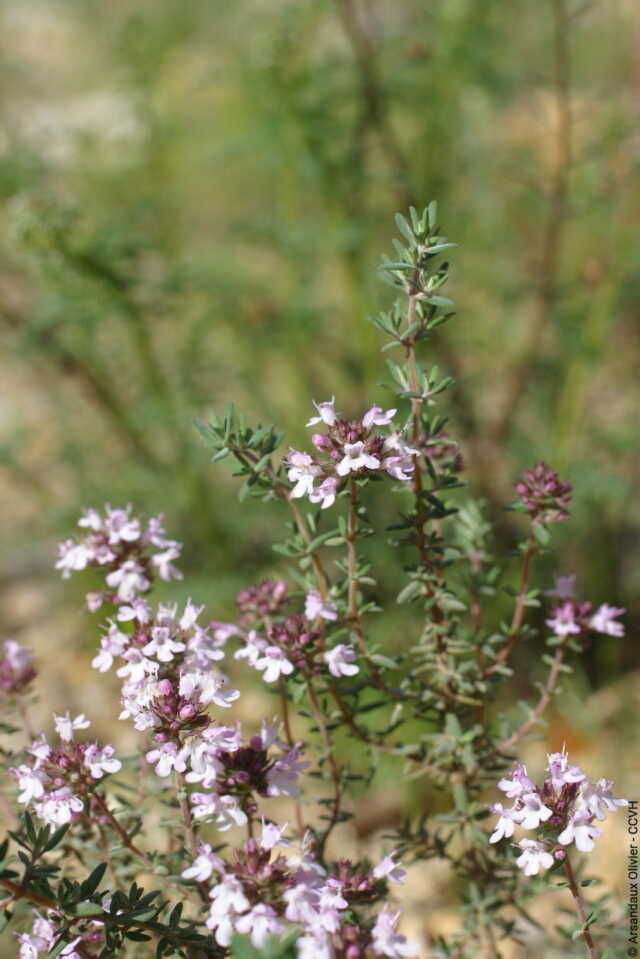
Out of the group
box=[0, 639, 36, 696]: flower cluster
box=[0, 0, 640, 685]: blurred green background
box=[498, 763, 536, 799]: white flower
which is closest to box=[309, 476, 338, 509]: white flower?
box=[498, 763, 536, 799]: white flower

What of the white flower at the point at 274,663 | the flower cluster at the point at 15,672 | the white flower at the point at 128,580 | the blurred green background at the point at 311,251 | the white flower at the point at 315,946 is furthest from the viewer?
the blurred green background at the point at 311,251

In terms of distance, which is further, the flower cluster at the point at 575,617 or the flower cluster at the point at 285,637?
the flower cluster at the point at 575,617

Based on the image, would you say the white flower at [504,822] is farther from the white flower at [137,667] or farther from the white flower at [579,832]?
the white flower at [137,667]

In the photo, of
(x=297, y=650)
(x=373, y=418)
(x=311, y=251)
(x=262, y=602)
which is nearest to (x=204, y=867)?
(x=297, y=650)

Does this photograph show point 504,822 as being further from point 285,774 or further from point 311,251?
point 311,251

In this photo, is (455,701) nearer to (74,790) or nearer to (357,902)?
(357,902)

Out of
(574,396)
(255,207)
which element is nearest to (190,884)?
(574,396)

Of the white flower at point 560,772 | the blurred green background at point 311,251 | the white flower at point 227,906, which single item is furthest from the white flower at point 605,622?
the blurred green background at point 311,251
